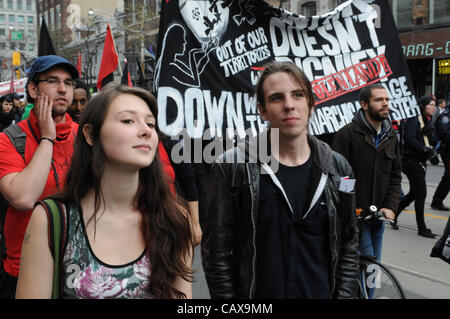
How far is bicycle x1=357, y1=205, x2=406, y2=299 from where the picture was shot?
3.65m

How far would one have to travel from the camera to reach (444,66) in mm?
18781

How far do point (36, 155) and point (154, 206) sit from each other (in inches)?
32.8

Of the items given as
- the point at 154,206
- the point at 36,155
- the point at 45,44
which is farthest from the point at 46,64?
the point at 45,44

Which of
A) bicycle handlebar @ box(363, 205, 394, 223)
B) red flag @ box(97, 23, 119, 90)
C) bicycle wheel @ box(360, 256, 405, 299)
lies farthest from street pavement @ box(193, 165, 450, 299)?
red flag @ box(97, 23, 119, 90)

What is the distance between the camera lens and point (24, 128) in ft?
8.39

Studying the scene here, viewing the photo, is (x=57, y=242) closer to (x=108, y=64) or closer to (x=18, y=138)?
(x=18, y=138)

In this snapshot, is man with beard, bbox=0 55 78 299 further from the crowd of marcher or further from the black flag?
the black flag

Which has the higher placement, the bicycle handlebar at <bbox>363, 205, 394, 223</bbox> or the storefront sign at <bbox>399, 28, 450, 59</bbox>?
the storefront sign at <bbox>399, 28, 450, 59</bbox>

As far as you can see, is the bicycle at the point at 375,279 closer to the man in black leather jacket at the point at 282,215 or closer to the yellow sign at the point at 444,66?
the man in black leather jacket at the point at 282,215

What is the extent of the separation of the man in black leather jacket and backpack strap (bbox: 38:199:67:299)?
812 millimetres

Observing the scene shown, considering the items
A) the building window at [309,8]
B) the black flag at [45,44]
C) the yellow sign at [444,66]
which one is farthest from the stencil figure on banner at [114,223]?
the building window at [309,8]

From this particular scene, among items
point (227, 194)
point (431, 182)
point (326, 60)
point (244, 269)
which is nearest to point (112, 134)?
point (227, 194)

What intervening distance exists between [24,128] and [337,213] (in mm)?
1798

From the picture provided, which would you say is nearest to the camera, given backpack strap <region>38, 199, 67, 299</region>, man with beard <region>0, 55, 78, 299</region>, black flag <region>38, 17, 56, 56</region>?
backpack strap <region>38, 199, 67, 299</region>
